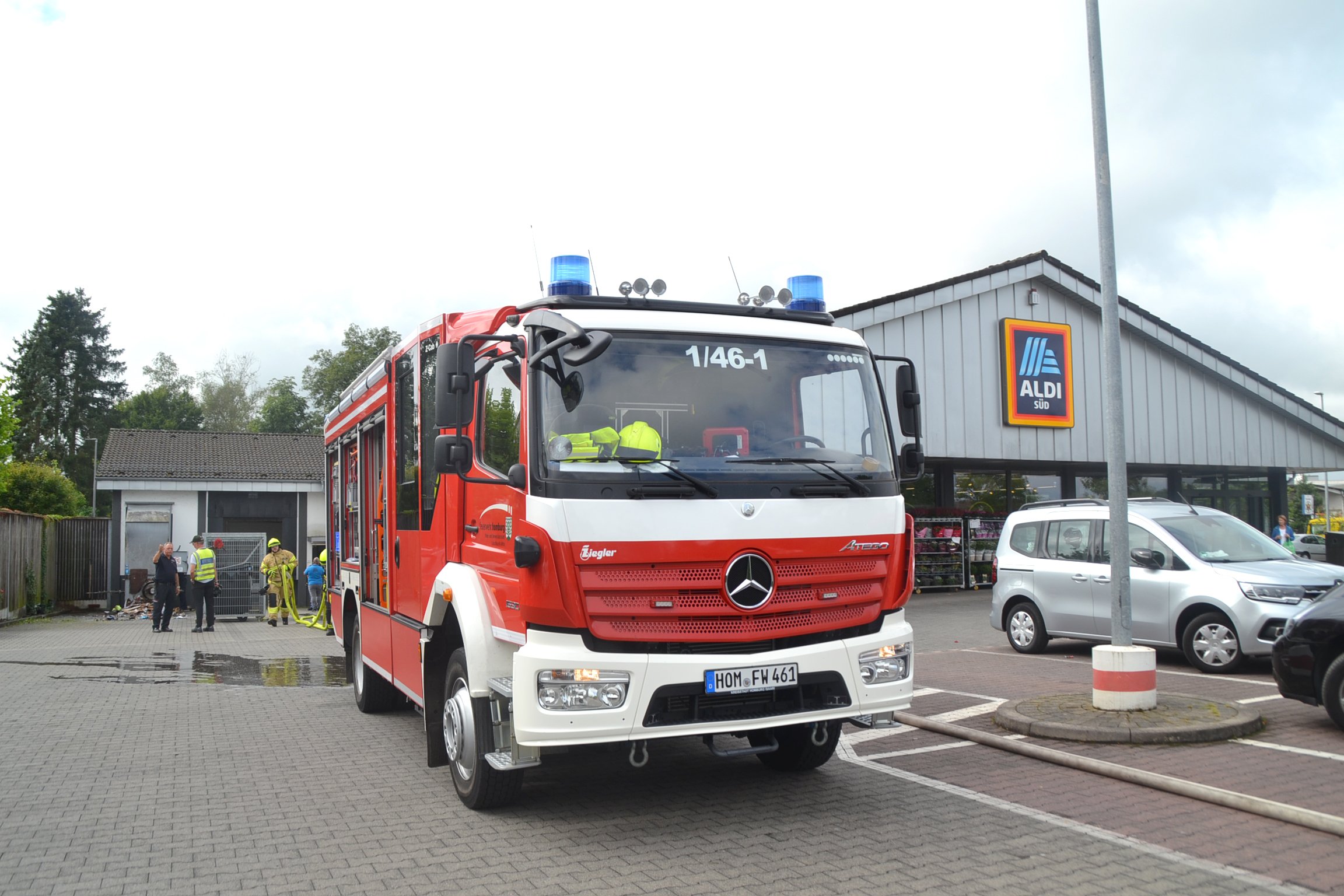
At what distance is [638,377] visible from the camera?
5.88 metres

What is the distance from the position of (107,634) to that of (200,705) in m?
11.6

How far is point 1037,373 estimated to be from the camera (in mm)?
24562

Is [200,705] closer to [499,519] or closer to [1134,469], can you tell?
[499,519]

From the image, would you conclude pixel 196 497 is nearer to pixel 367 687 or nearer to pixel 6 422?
pixel 6 422

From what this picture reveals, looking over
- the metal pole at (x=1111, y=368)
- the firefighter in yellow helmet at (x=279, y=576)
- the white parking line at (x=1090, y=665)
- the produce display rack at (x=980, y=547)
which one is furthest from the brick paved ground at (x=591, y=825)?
the produce display rack at (x=980, y=547)

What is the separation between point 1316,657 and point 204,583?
2021 cm

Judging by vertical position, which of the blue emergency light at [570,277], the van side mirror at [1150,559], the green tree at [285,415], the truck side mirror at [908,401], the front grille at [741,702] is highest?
the green tree at [285,415]

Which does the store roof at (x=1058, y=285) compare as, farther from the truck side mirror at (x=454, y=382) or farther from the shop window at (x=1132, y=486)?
the truck side mirror at (x=454, y=382)

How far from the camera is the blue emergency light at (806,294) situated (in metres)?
7.04

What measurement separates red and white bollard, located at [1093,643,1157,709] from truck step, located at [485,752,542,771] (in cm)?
464

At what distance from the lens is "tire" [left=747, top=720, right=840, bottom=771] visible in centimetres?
690

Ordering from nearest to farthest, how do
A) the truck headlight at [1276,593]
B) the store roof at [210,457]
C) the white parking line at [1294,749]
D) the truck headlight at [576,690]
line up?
the truck headlight at [576,690] → the white parking line at [1294,749] → the truck headlight at [1276,593] → the store roof at [210,457]

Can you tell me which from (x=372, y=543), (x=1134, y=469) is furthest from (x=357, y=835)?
(x=1134, y=469)

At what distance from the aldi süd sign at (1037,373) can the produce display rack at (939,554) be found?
2.78 metres
